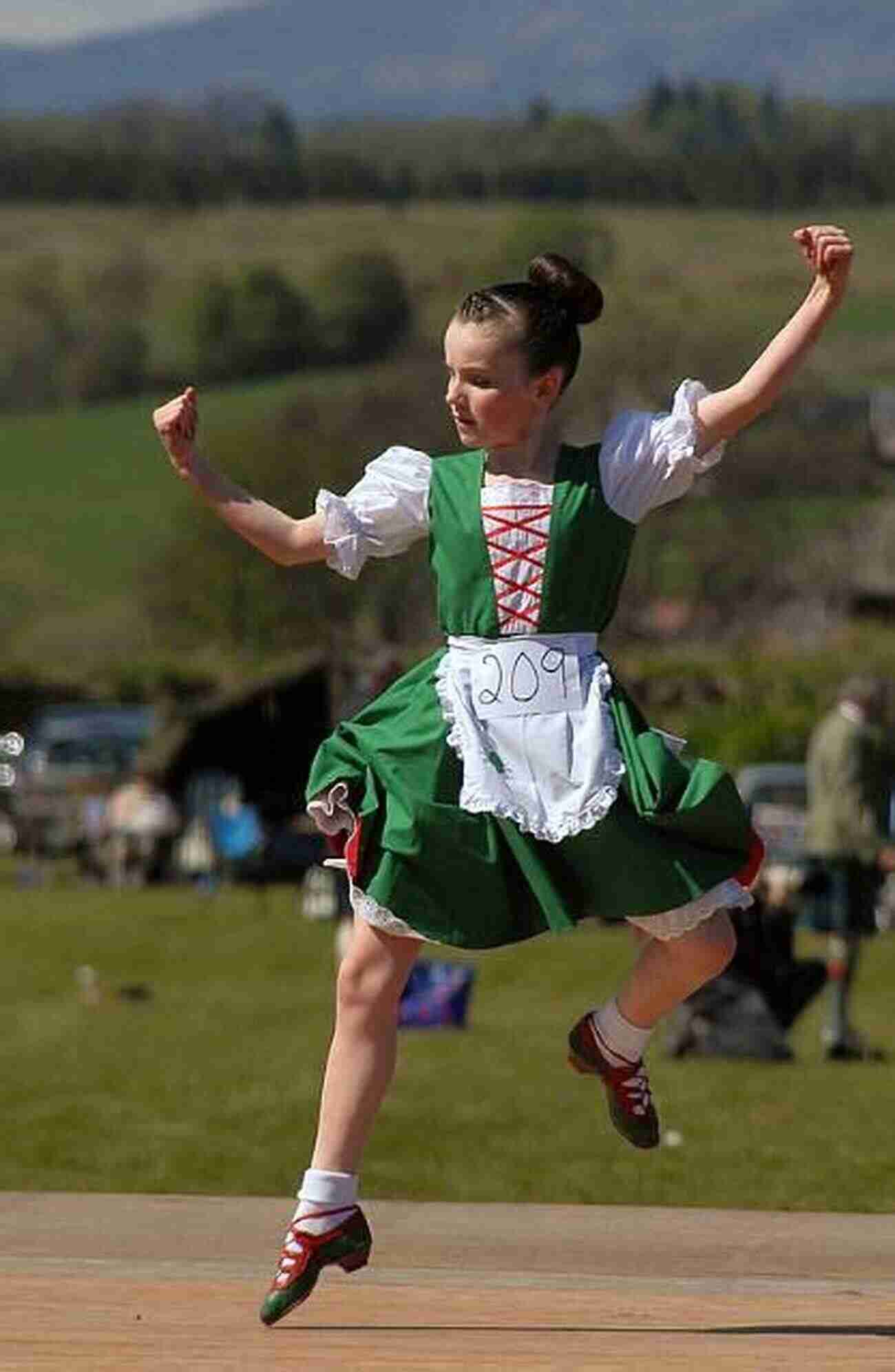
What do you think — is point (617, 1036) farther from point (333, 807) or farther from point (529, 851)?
point (333, 807)

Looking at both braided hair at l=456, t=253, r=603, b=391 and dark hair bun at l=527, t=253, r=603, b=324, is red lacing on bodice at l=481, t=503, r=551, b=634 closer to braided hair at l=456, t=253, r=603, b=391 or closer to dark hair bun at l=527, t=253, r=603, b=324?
braided hair at l=456, t=253, r=603, b=391

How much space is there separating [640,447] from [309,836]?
2892 centimetres

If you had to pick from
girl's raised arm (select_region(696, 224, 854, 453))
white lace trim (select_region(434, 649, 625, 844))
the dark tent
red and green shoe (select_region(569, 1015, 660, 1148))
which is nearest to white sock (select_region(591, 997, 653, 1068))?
red and green shoe (select_region(569, 1015, 660, 1148))

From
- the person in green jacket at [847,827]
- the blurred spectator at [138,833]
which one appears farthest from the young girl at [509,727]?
the blurred spectator at [138,833]

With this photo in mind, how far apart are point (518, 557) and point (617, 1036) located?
89cm

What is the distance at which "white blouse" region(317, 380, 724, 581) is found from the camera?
22.6 feet

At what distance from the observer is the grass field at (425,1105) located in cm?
1129

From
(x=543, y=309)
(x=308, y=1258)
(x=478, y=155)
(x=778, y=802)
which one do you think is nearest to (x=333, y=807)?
(x=308, y=1258)

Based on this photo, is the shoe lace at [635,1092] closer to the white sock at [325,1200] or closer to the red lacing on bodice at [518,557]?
the white sock at [325,1200]

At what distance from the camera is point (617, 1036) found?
280 inches

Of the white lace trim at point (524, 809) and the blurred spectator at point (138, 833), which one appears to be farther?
the blurred spectator at point (138, 833)

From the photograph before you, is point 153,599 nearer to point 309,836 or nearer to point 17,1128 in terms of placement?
point 309,836

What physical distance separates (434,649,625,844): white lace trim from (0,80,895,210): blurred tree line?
123927 mm

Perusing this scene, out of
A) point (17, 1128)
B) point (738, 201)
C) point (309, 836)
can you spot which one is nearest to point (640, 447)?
point (17, 1128)
